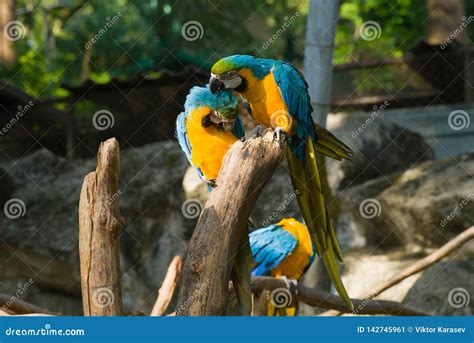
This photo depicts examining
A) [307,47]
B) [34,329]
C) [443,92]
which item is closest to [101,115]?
[307,47]

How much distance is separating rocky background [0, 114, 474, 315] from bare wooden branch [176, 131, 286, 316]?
2165mm

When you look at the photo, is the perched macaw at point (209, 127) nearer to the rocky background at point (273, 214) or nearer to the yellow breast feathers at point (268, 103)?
the yellow breast feathers at point (268, 103)

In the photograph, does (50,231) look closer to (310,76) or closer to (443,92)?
(310,76)

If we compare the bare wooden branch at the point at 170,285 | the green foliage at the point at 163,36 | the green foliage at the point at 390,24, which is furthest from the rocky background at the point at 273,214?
the green foliage at the point at 390,24

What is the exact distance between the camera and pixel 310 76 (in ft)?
13.0

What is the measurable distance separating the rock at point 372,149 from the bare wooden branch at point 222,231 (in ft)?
9.15

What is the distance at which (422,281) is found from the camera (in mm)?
4180

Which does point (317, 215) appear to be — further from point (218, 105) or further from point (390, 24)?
point (390, 24)

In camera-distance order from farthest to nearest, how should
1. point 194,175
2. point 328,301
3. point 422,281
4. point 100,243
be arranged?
point 194,175 < point 422,281 < point 328,301 < point 100,243

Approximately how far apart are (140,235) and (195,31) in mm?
1526

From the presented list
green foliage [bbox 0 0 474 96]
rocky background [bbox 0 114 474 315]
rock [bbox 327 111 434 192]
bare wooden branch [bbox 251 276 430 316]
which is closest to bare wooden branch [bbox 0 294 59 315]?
bare wooden branch [bbox 251 276 430 316]

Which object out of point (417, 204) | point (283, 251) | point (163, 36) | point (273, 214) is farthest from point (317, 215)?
point (163, 36)

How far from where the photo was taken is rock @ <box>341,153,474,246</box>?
4.35 metres

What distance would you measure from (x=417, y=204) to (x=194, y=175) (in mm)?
1451
